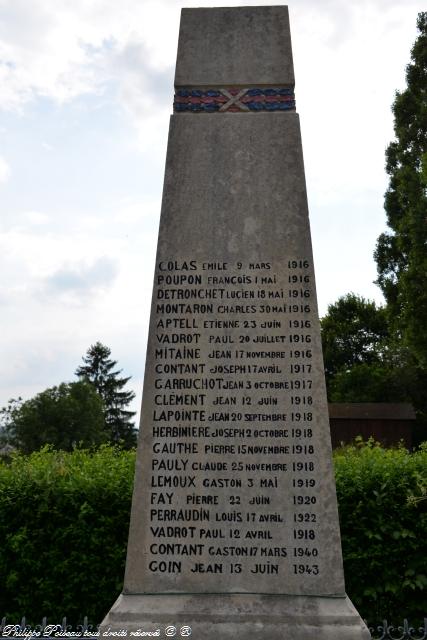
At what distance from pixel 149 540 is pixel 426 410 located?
1889 inches

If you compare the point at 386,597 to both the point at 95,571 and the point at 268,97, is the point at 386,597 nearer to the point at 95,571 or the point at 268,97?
the point at 95,571

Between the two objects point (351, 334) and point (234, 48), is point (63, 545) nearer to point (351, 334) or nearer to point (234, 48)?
point (234, 48)

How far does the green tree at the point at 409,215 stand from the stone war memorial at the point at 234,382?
21.8 metres

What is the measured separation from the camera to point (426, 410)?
162ft

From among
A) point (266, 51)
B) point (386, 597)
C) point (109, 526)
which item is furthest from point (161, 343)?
point (386, 597)

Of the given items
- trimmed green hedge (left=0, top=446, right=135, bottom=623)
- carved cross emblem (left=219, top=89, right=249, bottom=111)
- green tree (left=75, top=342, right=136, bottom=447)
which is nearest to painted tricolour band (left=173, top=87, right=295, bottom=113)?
carved cross emblem (left=219, top=89, right=249, bottom=111)

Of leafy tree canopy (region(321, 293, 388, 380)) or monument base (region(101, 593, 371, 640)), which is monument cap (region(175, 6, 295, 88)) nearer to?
monument base (region(101, 593, 371, 640))

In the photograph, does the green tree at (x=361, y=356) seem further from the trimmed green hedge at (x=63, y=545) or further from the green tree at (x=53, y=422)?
the trimmed green hedge at (x=63, y=545)

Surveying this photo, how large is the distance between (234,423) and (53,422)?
5608cm

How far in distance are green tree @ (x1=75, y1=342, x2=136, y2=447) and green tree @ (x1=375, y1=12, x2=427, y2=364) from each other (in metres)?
47.0

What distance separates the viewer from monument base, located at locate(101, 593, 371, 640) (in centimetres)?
421

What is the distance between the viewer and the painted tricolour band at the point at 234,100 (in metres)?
5.34

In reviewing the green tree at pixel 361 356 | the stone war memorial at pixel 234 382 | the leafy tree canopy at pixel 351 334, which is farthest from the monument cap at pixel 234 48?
the leafy tree canopy at pixel 351 334

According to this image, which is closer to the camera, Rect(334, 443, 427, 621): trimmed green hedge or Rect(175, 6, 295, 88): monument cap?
Rect(175, 6, 295, 88): monument cap
